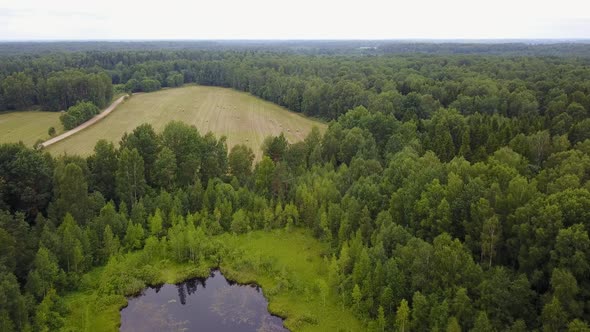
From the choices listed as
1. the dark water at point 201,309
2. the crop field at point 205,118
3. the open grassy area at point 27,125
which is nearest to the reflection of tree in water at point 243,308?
the dark water at point 201,309

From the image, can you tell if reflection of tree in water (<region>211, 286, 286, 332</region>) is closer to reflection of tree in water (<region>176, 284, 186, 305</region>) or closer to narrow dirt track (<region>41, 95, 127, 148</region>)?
reflection of tree in water (<region>176, 284, 186, 305</region>)

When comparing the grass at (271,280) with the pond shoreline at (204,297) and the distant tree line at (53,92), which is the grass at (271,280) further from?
the distant tree line at (53,92)

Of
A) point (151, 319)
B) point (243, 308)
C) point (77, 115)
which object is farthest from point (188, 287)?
point (77, 115)

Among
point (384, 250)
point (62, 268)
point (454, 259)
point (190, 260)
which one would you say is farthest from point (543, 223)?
point (62, 268)

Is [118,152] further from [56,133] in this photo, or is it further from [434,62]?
[434,62]

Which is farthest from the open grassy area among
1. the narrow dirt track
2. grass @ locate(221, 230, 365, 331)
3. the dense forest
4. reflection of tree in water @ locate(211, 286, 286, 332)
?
reflection of tree in water @ locate(211, 286, 286, 332)
